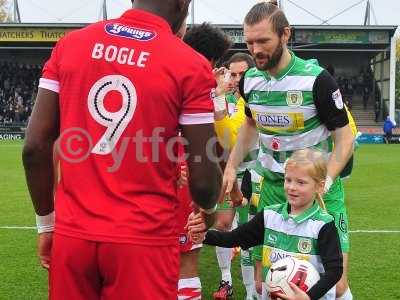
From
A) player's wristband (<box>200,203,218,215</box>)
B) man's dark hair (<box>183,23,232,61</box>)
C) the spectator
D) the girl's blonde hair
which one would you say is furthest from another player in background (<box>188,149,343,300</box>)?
the spectator

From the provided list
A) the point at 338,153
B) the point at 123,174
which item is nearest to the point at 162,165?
the point at 123,174

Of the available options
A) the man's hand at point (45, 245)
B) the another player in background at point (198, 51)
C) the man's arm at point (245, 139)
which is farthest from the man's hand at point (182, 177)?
the man's hand at point (45, 245)

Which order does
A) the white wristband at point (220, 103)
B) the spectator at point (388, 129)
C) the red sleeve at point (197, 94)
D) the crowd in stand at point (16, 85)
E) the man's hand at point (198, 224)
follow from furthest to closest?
the crowd in stand at point (16, 85)
the spectator at point (388, 129)
the white wristband at point (220, 103)
the man's hand at point (198, 224)
the red sleeve at point (197, 94)

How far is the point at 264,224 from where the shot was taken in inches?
151

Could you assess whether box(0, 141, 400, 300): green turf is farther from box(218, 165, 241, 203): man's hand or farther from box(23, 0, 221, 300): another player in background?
box(23, 0, 221, 300): another player in background

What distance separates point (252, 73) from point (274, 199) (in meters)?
0.87

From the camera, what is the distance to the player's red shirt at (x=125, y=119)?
242cm

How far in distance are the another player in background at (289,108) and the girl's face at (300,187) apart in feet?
0.90

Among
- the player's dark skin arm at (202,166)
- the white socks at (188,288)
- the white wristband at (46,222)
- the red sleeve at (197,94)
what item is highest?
the red sleeve at (197,94)

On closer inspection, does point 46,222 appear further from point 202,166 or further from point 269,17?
point 269,17

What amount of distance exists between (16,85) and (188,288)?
41.2m

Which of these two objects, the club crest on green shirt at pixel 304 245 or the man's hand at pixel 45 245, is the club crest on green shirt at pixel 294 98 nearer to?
the club crest on green shirt at pixel 304 245

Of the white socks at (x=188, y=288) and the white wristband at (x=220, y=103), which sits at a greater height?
the white wristband at (x=220, y=103)

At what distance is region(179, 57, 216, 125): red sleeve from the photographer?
2.41 metres
